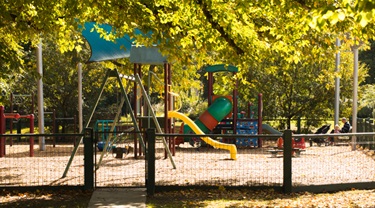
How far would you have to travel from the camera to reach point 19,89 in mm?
30344

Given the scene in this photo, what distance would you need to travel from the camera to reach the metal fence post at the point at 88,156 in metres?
11.9

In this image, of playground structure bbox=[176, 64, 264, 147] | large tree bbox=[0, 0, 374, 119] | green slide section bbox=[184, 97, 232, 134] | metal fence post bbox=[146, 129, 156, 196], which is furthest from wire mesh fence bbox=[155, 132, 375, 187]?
green slide section bbox=[184, 97, 232, 134]

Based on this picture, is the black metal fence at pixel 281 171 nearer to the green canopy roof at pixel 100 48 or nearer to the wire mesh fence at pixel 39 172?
the wire mesh fence at pixel 39 172

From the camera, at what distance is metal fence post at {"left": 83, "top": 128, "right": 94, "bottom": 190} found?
11945 mm

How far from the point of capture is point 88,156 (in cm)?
1195

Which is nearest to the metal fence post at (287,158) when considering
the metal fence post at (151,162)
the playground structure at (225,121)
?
the metal fence post at (151,162)

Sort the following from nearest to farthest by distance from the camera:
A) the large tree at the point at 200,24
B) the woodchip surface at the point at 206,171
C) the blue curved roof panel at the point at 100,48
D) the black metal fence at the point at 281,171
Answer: the black metal fence at the point at 281,171 → the large tree at the point at 200,24 → the woodchip surface at the point at 206,171 → the blue curved roof panel at the point at 100,48

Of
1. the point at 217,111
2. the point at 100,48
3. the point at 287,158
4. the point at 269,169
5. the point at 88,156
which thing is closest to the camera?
the point at 287,158

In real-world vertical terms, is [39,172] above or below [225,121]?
below

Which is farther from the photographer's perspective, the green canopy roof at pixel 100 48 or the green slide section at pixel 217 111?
the green slide section at pixel 217 111

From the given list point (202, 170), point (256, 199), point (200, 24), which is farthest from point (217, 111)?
point (256, 199)

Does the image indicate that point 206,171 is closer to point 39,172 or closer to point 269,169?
point 269,169

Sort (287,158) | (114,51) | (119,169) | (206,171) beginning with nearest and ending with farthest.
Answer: (287,158) < (206,171) < (119,169) < (114,51)

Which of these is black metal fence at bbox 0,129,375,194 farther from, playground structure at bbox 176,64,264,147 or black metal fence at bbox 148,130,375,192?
playground structure at bbox 176,64,264,147
